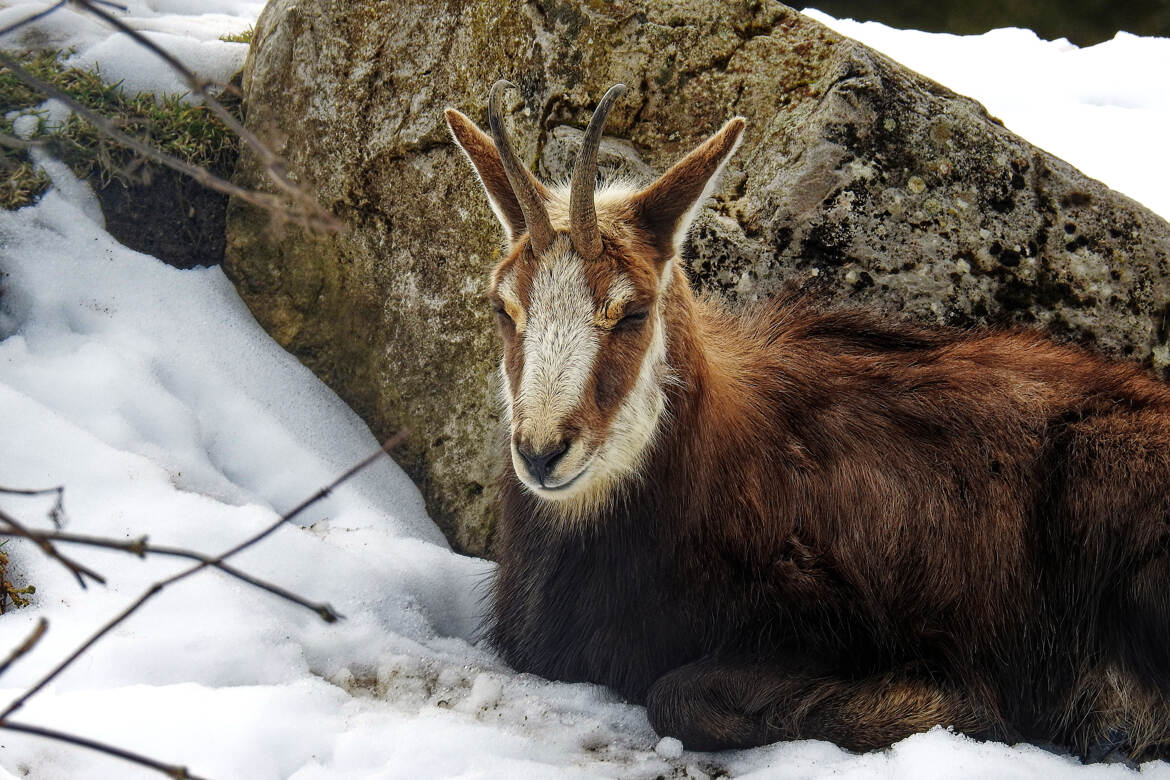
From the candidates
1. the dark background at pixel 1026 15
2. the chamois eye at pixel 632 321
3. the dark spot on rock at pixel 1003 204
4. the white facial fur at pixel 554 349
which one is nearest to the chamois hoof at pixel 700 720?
the white facial fur at pixel 554 349

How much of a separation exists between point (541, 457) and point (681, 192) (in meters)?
1.01

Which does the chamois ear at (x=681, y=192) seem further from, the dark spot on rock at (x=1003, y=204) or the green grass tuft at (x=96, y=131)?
the green grass tuft at (x=96, y=131)

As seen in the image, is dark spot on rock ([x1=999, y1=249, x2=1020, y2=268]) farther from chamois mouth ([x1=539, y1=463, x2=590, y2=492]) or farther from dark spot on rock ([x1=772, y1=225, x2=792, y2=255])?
chamois mouth ([x1=539, y1=463, x2=590, y2=492])

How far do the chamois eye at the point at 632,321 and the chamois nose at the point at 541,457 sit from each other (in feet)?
1.47

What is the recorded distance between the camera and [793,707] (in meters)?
3.18

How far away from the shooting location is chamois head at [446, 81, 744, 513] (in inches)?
118

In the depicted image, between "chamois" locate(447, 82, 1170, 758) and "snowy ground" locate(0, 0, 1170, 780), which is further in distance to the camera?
"chamois" locate(447, 82, 1170, 758)

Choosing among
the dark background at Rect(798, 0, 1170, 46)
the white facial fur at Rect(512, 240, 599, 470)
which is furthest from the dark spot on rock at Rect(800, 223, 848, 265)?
the dark background at Rect(798, 0, 1170, 46)

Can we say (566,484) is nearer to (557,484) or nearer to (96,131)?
(557,484)

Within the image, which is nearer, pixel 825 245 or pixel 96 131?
pixel 825 245

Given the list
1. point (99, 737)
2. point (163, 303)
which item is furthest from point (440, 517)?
point (99, 737)

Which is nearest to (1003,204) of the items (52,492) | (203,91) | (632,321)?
(632,321)

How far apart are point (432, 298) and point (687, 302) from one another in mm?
1607

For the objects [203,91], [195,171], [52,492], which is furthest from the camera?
[52,492]
